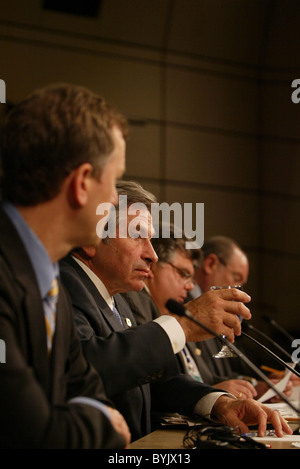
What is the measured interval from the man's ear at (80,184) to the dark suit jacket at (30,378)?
0.47 feet

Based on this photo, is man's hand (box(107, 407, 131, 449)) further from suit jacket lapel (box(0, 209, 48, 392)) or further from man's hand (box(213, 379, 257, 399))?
man's hand (box(213, 379, 257, 399))

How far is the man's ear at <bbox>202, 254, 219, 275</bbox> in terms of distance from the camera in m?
4.06

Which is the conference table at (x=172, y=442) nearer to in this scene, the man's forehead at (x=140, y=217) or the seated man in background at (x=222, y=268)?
the man's forehead at (x=140, y=217)

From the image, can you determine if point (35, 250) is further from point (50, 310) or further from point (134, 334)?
point (134, 334)

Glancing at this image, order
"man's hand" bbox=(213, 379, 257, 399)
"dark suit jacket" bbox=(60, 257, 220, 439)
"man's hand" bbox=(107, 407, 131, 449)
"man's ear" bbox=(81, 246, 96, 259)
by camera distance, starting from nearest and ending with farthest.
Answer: "man's hand" bbox=(107, 407, 131, 449) < "dark suit jacket" bbox=(60, 257, 220, 439) < "man's ear" bbox=(81, 246, 96, 259) < "man's hand" bbox=(213, 379, 257, 399)

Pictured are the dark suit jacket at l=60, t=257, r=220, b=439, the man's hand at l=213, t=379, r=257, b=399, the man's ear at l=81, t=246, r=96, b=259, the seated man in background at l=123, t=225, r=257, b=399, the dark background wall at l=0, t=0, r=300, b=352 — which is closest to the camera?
the dark suit jacket at l=60, t=257, r=220, b=439

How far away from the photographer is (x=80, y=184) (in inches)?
45.9

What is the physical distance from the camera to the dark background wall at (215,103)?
19.0 feet

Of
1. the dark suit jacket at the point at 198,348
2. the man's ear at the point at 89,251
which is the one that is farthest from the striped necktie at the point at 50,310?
Result: the dark suit jacket at the point at 198,348

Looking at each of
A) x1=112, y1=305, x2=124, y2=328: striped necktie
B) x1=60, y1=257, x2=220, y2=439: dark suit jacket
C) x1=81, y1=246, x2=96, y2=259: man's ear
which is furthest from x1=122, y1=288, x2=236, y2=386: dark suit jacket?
x1=81, y1=246, x2=96, y2=259: man's ear

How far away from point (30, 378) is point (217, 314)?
729mm

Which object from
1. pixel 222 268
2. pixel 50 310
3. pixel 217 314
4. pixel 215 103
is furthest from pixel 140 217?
pixel 215 103

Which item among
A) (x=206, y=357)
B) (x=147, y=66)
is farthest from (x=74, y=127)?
A: (x=147, y=66)
